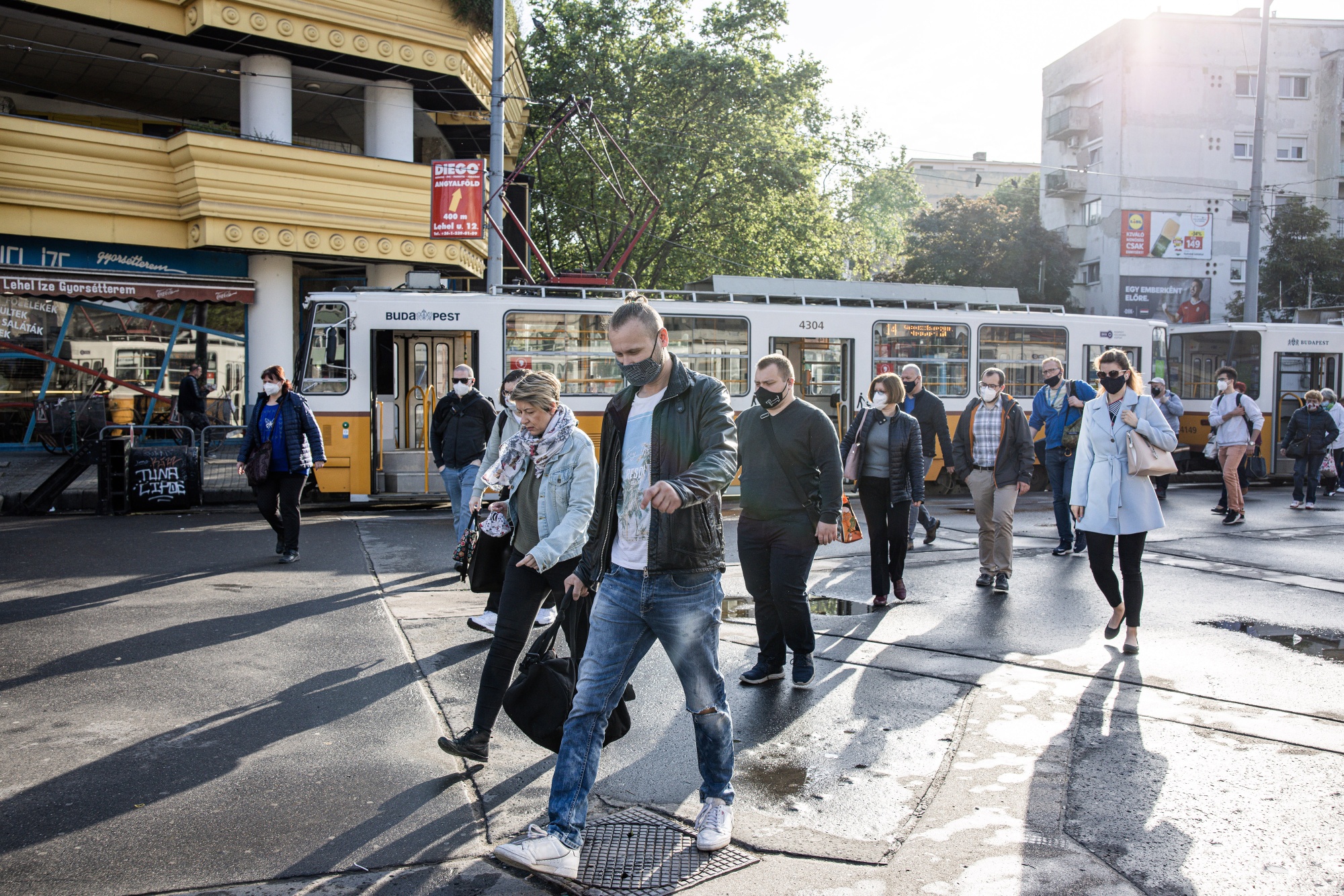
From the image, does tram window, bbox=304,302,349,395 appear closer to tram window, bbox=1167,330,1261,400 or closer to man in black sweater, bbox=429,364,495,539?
man in black sweater, bbox=429,364,495,539

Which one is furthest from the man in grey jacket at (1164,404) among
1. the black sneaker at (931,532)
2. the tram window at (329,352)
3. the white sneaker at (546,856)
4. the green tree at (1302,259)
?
the green tree at (1302,259)

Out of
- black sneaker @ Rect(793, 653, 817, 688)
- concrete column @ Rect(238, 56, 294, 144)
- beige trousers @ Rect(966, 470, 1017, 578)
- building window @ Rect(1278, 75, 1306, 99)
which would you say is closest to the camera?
black sneaker @ Rect(793, 653, 817, 688)

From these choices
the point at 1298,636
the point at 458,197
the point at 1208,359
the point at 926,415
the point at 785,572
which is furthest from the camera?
the point at 1208,359

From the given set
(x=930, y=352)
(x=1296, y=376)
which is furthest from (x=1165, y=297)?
(x=930, y=352)

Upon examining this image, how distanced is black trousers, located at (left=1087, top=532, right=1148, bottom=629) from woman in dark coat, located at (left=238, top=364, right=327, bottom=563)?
21.0 ft

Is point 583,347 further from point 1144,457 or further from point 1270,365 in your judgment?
point 1270,365

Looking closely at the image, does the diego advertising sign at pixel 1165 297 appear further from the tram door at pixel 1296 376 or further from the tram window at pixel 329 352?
the tram window at pixel 329 352

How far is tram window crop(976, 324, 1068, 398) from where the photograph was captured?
57.8 feet

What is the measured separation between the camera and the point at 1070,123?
4975cm

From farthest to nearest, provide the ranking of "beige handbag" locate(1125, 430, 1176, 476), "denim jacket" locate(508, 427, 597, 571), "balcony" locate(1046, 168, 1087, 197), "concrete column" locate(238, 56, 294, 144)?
"balcony" locate(1046, 168, 1087, 197) → "concrete column" locate(238, 56, 294, 144) → "beige handbag" locate(1125, 430, 1176, 476) → "denim jacket" locate(508, 427, 597, 571)

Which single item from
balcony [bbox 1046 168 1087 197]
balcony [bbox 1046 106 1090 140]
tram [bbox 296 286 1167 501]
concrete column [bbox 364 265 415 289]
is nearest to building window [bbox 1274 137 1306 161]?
balcony [bbox 1046 168 1087 197]

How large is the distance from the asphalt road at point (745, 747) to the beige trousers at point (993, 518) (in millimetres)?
333

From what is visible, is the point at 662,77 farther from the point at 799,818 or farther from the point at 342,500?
the point at 799,818

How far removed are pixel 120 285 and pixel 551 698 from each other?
54.4 feet
